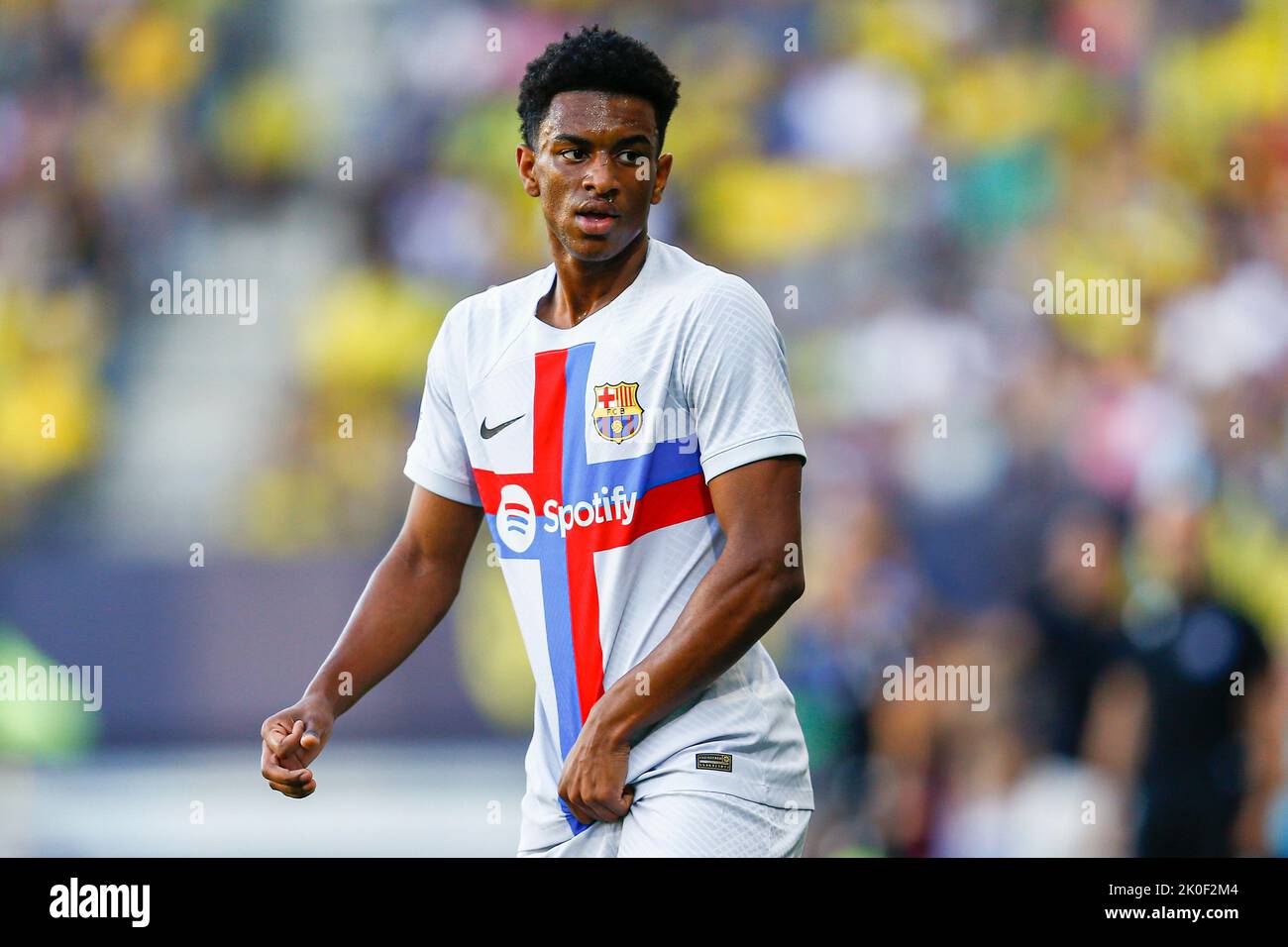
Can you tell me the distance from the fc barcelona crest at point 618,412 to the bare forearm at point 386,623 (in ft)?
1.97

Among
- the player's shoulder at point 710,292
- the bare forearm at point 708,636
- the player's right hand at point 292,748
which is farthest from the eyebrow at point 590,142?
the player's right hand at point 292,748

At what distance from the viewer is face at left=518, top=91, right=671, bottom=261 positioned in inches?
119

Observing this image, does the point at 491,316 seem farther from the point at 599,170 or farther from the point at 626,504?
the point at 626,504

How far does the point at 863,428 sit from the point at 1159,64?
7.34 ft

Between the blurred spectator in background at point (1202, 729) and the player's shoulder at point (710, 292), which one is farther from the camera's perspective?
the blurred spectator in background at point (1202, 729)

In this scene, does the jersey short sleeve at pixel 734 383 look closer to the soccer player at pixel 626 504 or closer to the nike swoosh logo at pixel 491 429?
the soccer player at pixel 626 504

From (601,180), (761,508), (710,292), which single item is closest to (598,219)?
(601,180)

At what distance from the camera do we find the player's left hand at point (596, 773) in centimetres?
284

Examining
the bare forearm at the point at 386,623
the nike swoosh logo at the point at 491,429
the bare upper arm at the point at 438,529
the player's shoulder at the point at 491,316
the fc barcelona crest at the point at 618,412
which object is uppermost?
the player's shoulder at the point at 491,316

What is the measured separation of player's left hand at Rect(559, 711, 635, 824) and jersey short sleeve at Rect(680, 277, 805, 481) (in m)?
0.52

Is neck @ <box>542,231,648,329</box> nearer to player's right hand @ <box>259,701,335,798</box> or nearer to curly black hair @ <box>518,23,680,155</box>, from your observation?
curly black hair @ <box>518,23,680,155</box>

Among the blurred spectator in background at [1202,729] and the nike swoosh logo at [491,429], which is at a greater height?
the nike swoosh logo at [491,429]

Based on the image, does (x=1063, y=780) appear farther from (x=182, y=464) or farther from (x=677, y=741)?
(x=182, y=464)

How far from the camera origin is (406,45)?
7.15 meters
